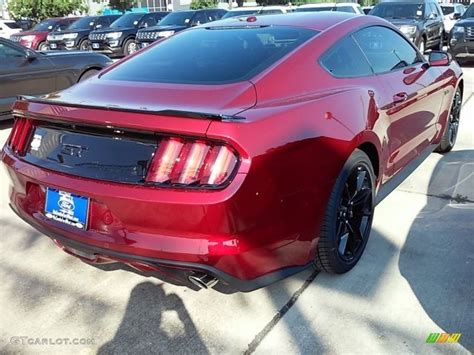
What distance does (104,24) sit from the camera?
18922mm

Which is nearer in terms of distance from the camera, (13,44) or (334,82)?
(334,82)

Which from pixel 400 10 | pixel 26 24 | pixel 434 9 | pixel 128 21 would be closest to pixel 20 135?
pixel 400 10

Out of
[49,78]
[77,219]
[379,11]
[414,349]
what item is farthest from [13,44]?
[379,11]

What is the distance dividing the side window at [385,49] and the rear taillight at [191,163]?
1764mm

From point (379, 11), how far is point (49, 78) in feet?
31.6

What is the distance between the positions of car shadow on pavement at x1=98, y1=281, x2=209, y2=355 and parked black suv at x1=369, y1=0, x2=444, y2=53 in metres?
11.5

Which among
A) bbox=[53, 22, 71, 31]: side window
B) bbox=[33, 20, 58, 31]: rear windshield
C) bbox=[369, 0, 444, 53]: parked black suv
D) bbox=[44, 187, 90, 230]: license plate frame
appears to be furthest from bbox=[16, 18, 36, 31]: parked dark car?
bbox=[44, 187, 90, 230]: license plate frame

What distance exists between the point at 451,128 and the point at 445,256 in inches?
97.4

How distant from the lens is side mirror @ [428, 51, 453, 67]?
14.4 feet

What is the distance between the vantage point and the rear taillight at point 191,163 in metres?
2.11

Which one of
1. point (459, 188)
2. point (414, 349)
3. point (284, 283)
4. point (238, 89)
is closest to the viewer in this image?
point (414, 349)

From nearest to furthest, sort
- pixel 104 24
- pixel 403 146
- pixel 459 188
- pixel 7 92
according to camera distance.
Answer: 1. pixel 403 146
2. pixel 459 188
3. pixel 7 92
4. pixel 104 24

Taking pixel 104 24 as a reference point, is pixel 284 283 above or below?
above

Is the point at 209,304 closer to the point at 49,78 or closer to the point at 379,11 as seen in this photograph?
the point at 49,78
